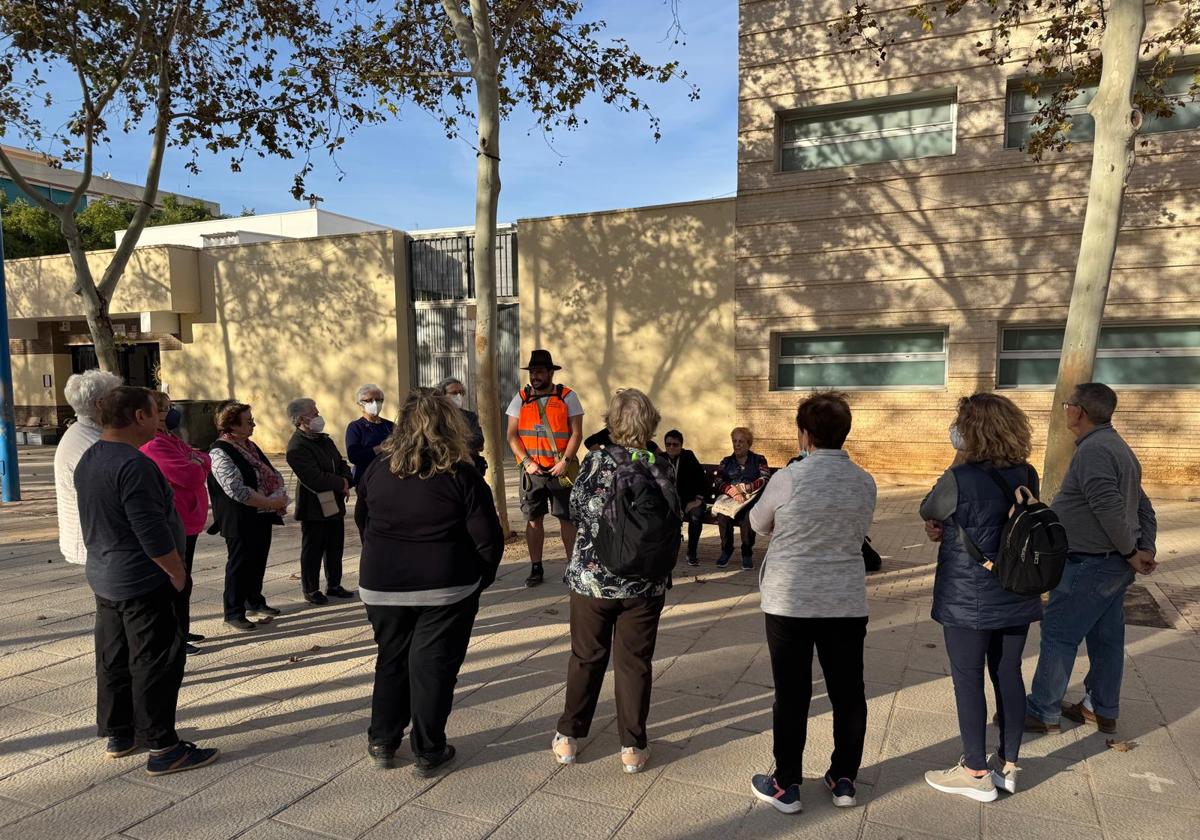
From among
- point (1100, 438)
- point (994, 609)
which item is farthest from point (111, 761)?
point (1100, 438)

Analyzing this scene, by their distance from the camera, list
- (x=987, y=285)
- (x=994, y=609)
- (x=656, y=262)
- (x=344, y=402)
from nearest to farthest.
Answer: (x=994, y=609) → (x=987, y=285) → (x=656, y=262) → (x=344, y=402)

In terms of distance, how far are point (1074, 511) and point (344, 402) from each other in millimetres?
15635

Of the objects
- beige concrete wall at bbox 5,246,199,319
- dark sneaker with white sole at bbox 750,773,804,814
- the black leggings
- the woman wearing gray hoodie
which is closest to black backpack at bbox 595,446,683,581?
the woman wearing gray hoodie

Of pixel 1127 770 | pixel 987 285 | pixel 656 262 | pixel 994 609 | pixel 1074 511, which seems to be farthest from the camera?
pixel 656 262

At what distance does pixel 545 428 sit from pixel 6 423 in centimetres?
934

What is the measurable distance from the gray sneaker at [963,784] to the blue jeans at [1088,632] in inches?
31.7

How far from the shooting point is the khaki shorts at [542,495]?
6285mm

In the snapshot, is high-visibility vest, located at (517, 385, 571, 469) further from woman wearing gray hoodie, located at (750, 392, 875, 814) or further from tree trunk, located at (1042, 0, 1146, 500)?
tree trunk, located at (1042, 0, 1146, 500)

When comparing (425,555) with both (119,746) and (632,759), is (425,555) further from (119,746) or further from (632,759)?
(119,746)

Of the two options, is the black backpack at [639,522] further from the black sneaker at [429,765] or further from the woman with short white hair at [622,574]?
the black sneaker at [429,765]

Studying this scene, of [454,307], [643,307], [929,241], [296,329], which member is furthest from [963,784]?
[296,329]

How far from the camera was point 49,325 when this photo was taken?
20.8 m

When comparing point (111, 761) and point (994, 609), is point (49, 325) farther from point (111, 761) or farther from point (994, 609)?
point (994, 609)

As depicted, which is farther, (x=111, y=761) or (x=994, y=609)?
(x=111, y=761)
